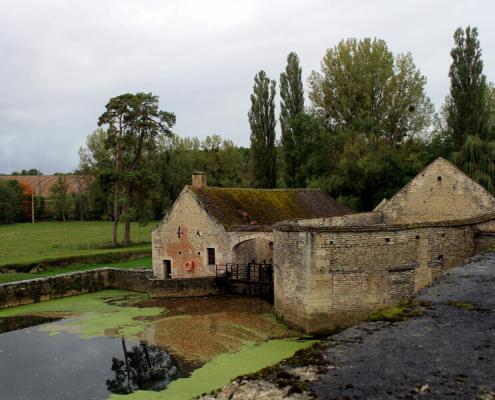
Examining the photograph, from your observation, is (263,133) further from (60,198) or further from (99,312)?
(60,198)

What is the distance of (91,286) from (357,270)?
15710 mm

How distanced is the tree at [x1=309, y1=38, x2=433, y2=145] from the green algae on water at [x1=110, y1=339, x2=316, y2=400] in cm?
2790

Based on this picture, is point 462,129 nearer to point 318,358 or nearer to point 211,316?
point 211,316

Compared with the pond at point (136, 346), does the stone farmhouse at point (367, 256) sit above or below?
above

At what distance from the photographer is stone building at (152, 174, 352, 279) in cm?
2422

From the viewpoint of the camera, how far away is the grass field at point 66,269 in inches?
1060

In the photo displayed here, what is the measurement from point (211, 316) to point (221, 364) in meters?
5.79

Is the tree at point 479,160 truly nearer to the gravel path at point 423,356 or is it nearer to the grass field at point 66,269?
→ the grass field at point 66,269

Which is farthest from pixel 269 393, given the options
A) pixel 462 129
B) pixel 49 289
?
pixel 462 129

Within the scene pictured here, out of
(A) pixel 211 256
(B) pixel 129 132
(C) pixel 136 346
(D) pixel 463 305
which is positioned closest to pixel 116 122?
(B) pixel 129 132

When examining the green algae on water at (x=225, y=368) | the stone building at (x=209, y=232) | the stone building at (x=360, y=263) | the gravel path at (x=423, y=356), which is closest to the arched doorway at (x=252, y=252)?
the stone building at (x=209, y=232)

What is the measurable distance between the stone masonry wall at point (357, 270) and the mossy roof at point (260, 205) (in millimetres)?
7095

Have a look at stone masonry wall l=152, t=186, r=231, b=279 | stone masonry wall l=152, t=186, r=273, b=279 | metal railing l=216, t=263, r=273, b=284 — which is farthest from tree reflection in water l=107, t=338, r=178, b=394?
stone masonry wall l=152, t=186, r=231, b=279

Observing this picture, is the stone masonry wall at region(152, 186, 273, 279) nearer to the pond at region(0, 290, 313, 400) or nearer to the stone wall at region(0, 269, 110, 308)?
the pond at region(0, 290, 313, 400)
